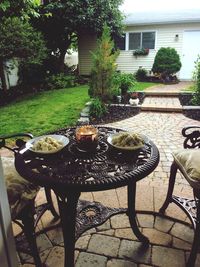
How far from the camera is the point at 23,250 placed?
1.61m

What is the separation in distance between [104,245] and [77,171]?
0.79m

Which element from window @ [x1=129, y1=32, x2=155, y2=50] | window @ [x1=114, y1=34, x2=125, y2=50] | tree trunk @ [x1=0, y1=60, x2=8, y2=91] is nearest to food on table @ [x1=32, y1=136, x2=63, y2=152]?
tree trunk @ [x1=0, y1=60, x2=8, y2=91]

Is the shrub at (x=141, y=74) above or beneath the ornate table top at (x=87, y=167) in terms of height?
beneath

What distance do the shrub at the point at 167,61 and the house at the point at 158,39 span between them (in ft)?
3.07

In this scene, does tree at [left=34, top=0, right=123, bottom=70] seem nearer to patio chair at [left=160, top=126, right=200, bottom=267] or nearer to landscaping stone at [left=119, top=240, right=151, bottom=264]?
patio chair at [left=160, top=126, right=200, bottom=267]

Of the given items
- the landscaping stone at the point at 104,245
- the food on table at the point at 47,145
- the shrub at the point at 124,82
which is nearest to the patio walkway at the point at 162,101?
the shrub at the point at 124,82

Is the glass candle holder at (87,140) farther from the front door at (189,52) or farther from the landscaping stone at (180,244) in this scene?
the front door at (189,52)

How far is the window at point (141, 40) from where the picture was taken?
11320 millimetres

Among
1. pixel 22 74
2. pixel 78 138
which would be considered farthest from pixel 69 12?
pixel 78 138

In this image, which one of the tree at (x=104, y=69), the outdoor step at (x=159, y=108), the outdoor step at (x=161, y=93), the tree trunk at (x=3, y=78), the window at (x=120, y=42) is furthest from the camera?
the window at (x=120, y=42)

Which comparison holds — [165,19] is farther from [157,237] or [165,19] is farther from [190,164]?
[157,237]

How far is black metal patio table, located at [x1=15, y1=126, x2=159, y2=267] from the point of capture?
1.31 m

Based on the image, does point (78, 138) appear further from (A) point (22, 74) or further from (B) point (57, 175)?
(A) point (22, 74)

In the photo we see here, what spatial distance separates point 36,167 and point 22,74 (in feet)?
30.3
